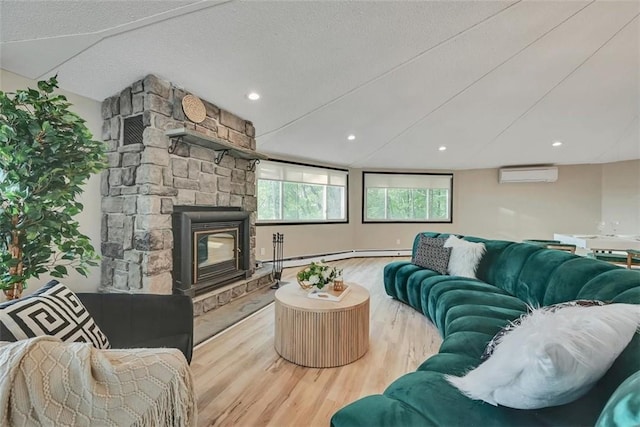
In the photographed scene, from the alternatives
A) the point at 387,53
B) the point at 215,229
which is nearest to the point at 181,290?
the point at 215,229

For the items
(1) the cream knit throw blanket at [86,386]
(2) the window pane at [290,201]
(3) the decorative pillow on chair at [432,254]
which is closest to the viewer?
(1) the cream knit throw blanket at [86,386]

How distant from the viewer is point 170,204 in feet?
8.79

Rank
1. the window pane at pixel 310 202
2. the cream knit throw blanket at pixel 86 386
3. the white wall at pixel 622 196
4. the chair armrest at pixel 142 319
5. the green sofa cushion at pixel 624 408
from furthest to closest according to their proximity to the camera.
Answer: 1. the window pane at pixel 310 202
2. the white wall at pixel 622 196
3. the chair armrest at pixel 142 319
4. the cream knit throw blanket at pixel 86 386
5. the green sofa cushion at pixel 624 408

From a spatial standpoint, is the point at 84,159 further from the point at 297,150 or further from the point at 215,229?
the point at 297,150

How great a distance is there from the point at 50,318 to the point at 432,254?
10.9 feet

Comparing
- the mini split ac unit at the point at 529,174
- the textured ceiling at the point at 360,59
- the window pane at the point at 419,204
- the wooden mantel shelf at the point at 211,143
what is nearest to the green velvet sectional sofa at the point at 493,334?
the textured ceiling at the point at 360,59

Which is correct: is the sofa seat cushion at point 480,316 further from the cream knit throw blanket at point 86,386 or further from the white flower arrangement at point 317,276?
the cream knit throw blanket at point 86,386

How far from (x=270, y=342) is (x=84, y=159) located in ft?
6.27

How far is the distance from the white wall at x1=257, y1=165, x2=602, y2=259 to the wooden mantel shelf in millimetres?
2336

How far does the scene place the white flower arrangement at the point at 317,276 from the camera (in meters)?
2.33

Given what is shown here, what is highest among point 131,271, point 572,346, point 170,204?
point 170,204

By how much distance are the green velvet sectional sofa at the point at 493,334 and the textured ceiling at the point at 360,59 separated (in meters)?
2.03

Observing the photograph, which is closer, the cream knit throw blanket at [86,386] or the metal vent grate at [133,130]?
the cream knit throw blanket at [86,386]

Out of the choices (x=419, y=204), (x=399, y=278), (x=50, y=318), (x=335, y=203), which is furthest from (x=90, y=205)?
(x=419, y=204)
